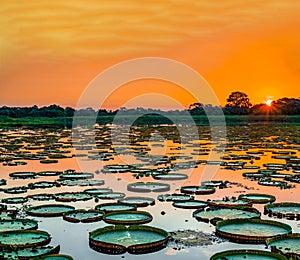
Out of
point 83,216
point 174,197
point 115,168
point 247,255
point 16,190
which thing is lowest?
point 247,255

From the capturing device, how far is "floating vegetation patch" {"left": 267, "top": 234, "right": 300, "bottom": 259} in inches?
314

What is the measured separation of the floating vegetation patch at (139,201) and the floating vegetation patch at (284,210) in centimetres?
294

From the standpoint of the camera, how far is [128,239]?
350 inches

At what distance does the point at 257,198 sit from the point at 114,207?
12.9 feet

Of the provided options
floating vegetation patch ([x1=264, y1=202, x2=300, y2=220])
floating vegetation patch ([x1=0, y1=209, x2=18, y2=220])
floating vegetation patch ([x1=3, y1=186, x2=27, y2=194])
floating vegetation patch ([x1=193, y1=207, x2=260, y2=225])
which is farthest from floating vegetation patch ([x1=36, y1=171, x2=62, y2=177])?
floating vegetation patch ([x1=264, y1=202, x2=300, y2=220])

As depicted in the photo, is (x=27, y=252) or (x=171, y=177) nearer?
(x=27, y=252)

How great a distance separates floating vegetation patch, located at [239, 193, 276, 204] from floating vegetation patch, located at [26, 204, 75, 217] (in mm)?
4545

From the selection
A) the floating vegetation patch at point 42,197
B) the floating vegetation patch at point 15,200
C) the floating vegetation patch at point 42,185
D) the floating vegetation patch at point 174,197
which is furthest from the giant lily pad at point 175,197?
the floating vegetation patch at point 42,185

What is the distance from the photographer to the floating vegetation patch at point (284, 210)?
10859 millimetres

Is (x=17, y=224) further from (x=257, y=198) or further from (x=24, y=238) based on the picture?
(x=257, y=198)

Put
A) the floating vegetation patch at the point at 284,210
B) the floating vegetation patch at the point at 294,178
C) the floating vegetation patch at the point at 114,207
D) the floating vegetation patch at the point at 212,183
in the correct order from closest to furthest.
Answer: the floating vegetation patch at the point at 284,210 < the floating vegetation patch at the point at 114,207 < the floating vegetation patch at the point at 212,183 < the floating vegetation patch at the point at 294,178

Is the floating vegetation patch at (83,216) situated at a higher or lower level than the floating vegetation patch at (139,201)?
lower

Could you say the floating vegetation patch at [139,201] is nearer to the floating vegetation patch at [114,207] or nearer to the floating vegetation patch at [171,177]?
the floating vegetation patch at [114,207]

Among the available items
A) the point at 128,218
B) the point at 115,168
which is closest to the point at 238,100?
the point at 115,168
